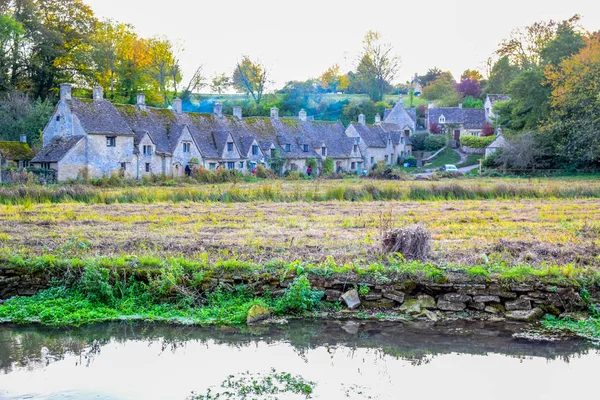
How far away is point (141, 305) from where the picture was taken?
1386 cm

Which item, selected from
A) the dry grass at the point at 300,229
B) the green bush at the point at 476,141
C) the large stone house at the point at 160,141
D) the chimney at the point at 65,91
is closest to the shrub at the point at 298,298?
the dry grass at the point at 300,229

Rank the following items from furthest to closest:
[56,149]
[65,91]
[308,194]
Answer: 1. [65,91]
2. [56,149]
3. [308,194]

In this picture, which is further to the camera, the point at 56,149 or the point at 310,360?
the point at 56,149

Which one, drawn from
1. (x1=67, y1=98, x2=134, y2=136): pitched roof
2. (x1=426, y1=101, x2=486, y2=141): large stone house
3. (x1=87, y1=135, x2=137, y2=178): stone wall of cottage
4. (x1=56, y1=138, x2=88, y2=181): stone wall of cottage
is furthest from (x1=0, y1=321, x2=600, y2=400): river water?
(x1=426, y1=101, x2=486, y2=141): large stone house

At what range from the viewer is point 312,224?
2231cm

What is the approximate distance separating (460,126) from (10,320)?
314ft

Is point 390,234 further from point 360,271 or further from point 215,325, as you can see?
point 215,325

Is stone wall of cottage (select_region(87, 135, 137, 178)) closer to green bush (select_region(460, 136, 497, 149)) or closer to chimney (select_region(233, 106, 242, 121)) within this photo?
chimney (select_region(233, 106, 242, 121))

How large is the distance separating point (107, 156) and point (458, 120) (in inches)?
2520

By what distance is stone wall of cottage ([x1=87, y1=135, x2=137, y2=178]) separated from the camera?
5425 cm

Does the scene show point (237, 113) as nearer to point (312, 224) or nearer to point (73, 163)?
point (73, 163)

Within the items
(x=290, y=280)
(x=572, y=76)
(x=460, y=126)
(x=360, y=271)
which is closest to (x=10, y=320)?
(x=290, y=280)

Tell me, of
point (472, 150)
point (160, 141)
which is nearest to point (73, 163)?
point (160, 141)

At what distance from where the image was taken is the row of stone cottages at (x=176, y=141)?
54312 mm
